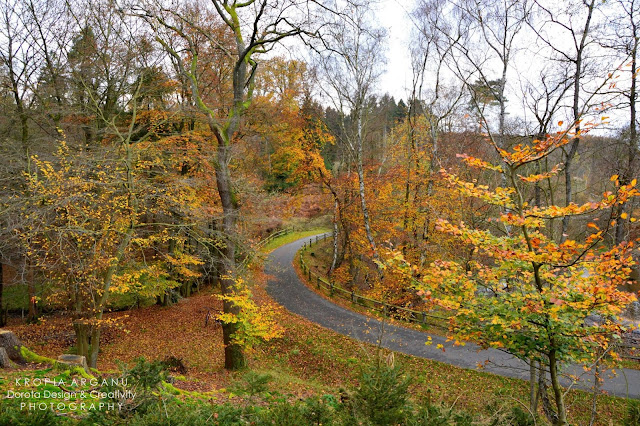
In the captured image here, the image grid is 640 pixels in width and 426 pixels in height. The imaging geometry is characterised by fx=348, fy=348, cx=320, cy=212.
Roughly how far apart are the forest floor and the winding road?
0.43 metres

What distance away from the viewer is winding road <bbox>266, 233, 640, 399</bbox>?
936 centimetres

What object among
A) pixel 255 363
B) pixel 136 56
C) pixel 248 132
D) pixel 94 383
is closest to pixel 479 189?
pixel 94 383

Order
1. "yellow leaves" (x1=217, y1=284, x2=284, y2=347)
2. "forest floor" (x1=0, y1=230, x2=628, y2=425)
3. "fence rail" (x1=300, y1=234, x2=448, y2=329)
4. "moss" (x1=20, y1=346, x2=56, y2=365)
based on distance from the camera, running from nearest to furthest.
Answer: "moss" (x1=20, y1=346, x2=56, y2=365), "forest floor" (x1=0, y1=230, x2=628, y2=425), "yellow leaves" (x1=217, y1=284, x2=284, y2=347), "fence rail" (x1=300, y1=234, x2=448, y2=329)

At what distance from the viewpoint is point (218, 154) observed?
29.3 feet

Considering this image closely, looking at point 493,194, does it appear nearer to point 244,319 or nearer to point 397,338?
point 244,319

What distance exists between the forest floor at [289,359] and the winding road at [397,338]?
433 millimetres

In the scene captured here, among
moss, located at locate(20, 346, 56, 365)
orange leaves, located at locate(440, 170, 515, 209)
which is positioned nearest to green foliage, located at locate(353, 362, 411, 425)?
orange leaves, located at locate(440, 170, 515, 209)

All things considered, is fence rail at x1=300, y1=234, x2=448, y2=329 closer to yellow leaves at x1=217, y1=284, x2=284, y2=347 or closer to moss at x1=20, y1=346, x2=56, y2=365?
yellow leaves at x1=217, y1=284, x2=284, y2=347

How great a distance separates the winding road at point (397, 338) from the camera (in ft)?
30.7

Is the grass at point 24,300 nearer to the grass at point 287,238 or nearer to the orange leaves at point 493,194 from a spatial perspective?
the grass at point 287,238

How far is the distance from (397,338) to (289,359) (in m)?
3.89

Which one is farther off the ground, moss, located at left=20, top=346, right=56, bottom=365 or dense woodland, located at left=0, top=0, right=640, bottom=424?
dense woodland, located at left=0, top=0, right=640, bottom=424

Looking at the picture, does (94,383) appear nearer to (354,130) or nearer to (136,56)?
(136,56)

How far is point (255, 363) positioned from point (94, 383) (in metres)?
6.21
